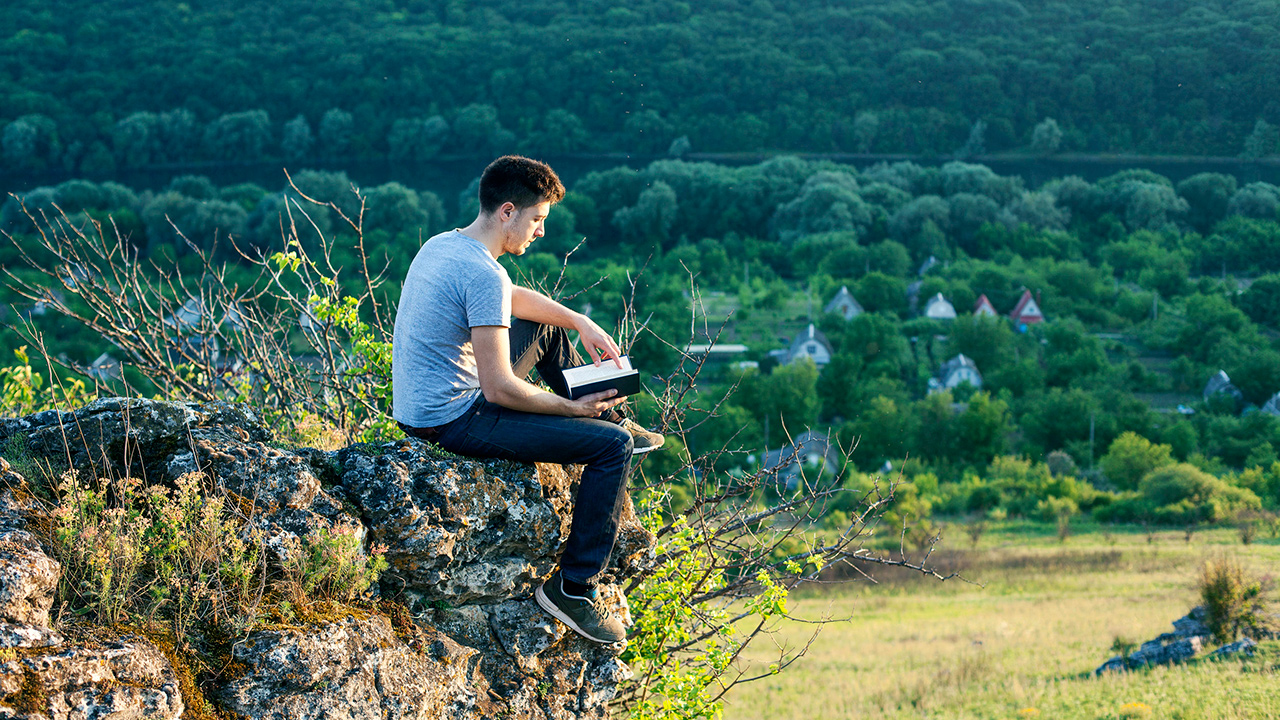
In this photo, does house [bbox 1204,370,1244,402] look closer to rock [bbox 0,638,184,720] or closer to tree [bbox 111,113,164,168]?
rock [bbox 0,638,184,720]

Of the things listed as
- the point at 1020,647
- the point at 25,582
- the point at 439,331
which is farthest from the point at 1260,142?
the point at 25,582

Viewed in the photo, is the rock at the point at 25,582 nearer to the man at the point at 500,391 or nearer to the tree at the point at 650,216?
the man at the point at 500,391

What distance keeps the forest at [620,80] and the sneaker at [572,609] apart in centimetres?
7110

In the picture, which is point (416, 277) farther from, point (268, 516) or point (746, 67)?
point (746, 67)

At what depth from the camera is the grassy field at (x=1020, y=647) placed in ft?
39.1

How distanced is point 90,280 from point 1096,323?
62.3 metres

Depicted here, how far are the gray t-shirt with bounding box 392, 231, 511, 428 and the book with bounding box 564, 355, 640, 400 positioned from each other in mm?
331

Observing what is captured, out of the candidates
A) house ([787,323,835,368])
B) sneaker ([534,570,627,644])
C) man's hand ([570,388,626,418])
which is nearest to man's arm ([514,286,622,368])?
man's hand ([570,388,626,418])

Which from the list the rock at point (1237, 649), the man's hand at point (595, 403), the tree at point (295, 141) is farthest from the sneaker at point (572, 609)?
the tree at point (295, 141)

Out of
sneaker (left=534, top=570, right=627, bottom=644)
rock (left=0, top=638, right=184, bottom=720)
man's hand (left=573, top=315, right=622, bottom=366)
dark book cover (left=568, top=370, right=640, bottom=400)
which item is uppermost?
man's hand (left=573, top=315, right=622, bottom=366)

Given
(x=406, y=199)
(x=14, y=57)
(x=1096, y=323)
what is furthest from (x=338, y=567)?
(x=14, y=57)

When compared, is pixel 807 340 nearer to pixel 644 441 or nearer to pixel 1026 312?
pixel 1026 312

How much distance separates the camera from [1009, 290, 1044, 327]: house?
61.5 meters

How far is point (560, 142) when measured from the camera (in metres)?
77.9
